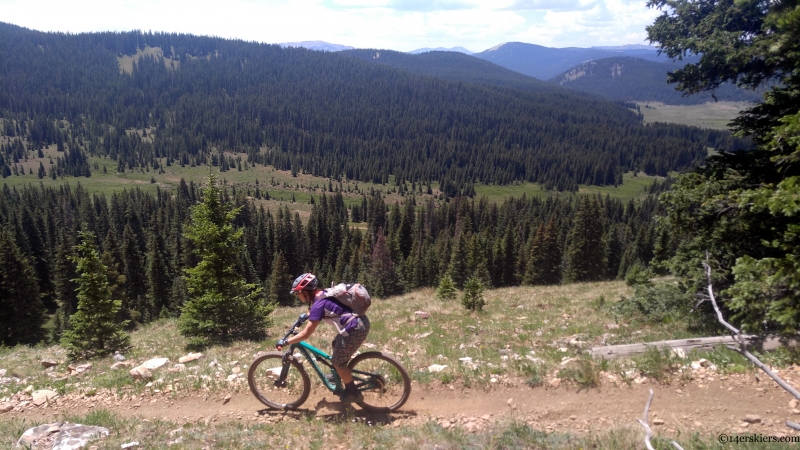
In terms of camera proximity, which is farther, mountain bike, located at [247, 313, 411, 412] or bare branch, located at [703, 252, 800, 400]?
mountain bike, located at [247, 313, 411, 412]

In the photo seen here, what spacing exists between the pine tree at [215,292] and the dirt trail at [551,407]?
275 inches

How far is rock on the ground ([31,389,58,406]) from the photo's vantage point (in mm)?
10633

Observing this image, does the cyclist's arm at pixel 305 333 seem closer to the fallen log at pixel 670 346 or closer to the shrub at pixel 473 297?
the fallen log at pixel 670 346

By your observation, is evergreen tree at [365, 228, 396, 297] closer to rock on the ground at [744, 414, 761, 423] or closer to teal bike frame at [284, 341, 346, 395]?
teal bike frame at [284, 341, 346, 395]

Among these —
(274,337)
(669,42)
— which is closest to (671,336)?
(669,42)

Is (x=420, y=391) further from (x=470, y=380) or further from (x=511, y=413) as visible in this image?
(x=511, y=413)

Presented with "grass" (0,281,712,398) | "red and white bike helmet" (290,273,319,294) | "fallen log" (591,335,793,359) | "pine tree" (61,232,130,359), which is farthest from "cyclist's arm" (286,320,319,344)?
"pine tree" (61,232,130,359)

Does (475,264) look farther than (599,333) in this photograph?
Yes

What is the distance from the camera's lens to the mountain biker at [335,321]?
830 cm

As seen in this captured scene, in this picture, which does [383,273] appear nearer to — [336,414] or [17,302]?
[17,302]

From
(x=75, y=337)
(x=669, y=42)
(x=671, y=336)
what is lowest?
(x=75, y=337)

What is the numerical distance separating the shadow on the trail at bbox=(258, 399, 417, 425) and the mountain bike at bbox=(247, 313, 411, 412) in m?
0.11

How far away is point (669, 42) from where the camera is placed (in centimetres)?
1585

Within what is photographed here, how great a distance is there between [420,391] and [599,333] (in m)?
8.38
